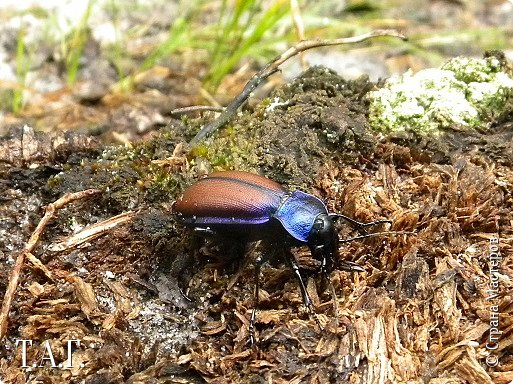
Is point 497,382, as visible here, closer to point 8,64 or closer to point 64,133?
point 64,133

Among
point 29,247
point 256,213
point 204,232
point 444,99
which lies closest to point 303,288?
point 256,213

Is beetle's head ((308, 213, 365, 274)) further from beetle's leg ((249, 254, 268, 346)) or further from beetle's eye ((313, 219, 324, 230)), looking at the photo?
beetle's leg ((249, 254, 268, 346))

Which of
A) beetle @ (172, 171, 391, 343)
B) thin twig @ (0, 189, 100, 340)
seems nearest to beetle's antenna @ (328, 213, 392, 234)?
beetle @ (172, 171, 391, 343)

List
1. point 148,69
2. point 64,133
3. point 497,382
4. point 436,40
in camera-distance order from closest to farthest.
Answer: point 497,382 < point 64,133 < point 148,69 < point 436,40

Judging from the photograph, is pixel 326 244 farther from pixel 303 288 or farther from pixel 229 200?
pixel 229 200

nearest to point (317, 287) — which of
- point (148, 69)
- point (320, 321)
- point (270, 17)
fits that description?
point (320, 321)

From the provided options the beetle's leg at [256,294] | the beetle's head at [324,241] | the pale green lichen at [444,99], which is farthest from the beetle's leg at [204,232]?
the pale green lichen at [444,99]
